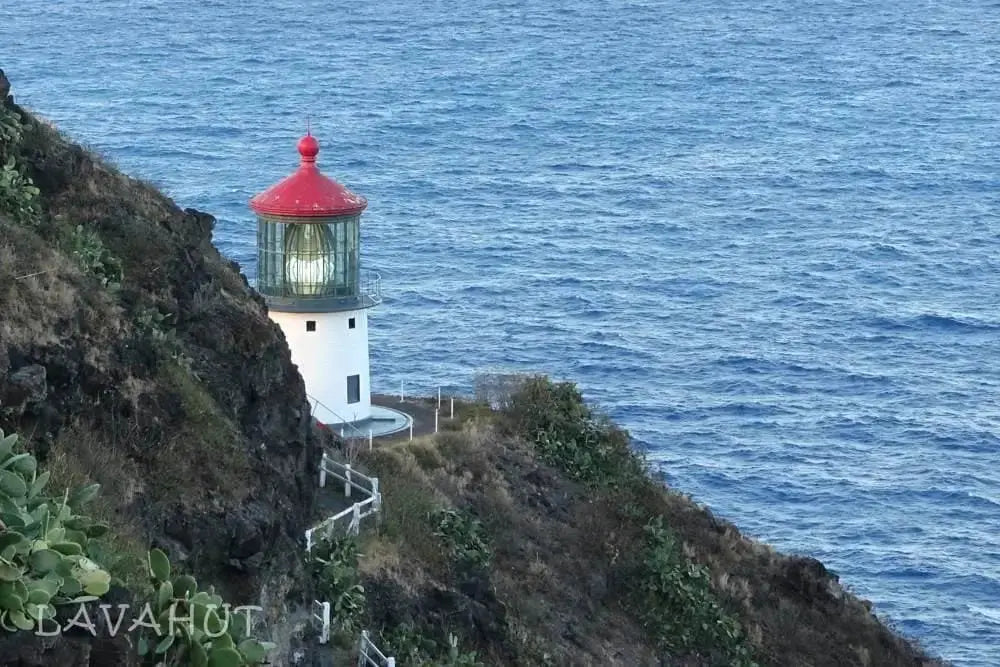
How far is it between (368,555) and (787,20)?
145 m

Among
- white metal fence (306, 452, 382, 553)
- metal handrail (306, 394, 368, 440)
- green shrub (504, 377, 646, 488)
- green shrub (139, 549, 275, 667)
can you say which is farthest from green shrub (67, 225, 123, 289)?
green shrub (504, 377, 646, 488)

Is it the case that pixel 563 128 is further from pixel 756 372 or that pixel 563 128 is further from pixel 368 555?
pixel 368 555

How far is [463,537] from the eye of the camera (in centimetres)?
2494

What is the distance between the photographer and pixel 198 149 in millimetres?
90688

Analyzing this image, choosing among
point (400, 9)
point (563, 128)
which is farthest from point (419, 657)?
point (400, 9)

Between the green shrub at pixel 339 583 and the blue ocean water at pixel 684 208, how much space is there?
18390 mm

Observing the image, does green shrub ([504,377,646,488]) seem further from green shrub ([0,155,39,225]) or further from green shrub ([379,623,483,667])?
green shrub ([0,155,39,225])

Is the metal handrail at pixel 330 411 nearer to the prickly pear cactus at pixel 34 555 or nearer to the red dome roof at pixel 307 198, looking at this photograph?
the red dome roof at pixel 307 198

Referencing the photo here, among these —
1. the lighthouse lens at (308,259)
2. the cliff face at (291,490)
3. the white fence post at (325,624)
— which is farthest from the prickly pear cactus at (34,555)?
the lighthouse lens at (308,259)

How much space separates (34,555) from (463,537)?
14.0m

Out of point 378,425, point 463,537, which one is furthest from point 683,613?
point 378,425

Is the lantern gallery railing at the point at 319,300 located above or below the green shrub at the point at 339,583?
above

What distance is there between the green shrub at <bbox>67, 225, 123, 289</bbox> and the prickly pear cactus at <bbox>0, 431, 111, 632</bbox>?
605 centimetres

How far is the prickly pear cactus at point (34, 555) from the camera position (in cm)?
1082
